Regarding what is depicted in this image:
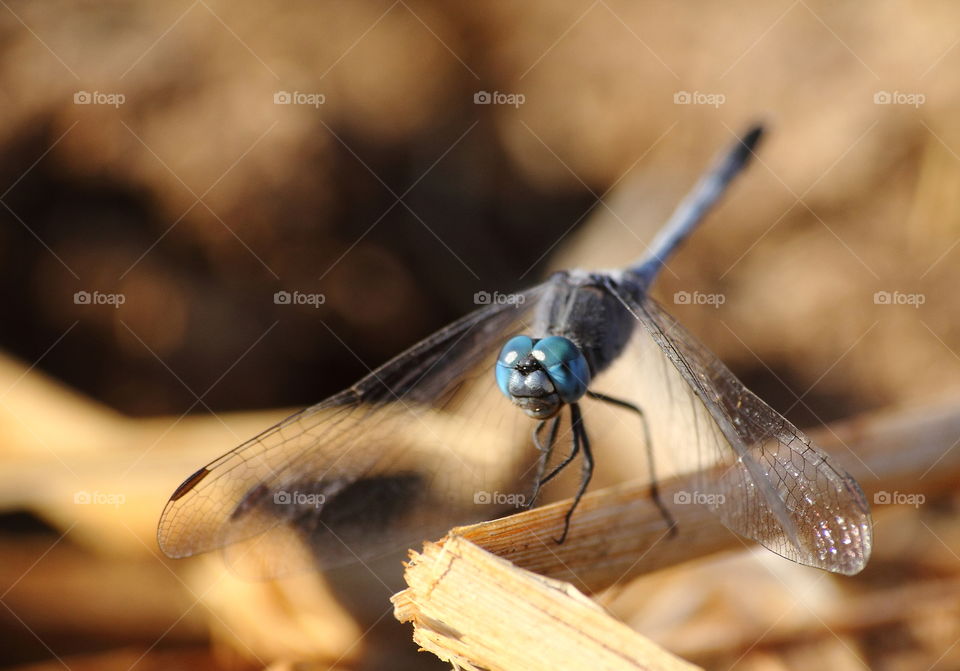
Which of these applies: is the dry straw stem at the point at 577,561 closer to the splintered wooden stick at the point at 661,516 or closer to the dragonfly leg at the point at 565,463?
the splintered wooden stick at the point at 661,516

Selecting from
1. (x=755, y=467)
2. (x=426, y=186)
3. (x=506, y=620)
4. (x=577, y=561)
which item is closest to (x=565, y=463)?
(x=577, y=561)

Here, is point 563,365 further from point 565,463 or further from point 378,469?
point 378,469

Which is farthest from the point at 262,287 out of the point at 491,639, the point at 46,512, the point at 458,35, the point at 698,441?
the point at 491,639

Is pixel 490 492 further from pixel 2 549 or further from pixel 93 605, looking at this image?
pixel 2 549

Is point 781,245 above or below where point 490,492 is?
above

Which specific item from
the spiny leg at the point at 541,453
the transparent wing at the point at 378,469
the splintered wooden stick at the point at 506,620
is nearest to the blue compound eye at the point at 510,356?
the spiny leg at the point at 541,453

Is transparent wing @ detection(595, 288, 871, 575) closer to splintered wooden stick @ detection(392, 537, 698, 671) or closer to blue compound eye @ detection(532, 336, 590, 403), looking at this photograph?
blue compound eye @ detection(532, 336, 590, 403)

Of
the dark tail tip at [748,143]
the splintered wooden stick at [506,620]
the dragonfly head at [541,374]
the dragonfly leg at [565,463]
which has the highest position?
the dark tail tip at [748,143]
